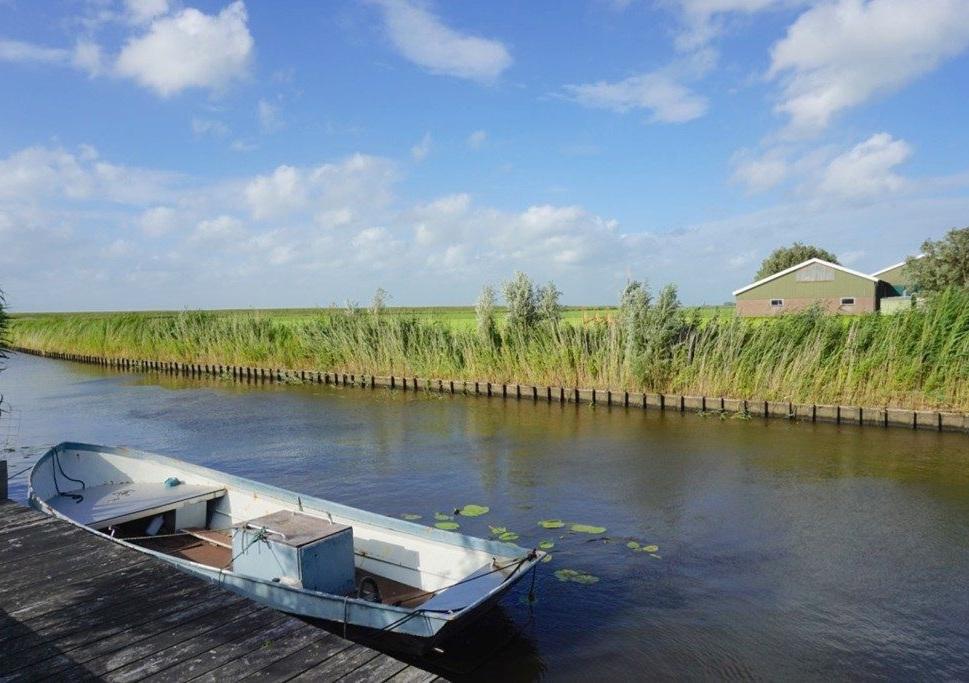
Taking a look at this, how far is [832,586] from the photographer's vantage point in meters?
6.71

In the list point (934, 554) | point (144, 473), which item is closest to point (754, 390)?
point (934, 554)

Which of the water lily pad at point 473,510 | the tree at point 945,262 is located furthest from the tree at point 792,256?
the water lily pad at point 473,510

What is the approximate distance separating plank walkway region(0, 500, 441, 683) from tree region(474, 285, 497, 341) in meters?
16.5

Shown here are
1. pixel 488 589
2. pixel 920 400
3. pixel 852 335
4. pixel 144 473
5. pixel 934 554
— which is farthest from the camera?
pixel 852 335

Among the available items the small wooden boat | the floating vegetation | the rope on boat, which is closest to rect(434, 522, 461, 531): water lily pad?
the floating vegetation

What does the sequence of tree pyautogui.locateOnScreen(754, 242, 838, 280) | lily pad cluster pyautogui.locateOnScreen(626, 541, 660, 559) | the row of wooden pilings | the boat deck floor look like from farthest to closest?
tree pyautogui.locateOnScreen(754, 242, 838, 280) < the row of wooden pilings < lily pad cluster pyautogui.locateOnScreen(626, 541, 660, 559) < the boat deck floor

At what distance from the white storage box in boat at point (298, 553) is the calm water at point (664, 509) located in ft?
3.66

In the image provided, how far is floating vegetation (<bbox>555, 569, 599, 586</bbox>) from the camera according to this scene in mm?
6820

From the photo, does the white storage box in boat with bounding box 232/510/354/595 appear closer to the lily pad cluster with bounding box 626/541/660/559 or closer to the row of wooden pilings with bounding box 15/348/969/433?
the lily pad cluster with bounding box 626/541/660/559

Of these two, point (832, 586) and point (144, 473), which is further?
point (144, 473)

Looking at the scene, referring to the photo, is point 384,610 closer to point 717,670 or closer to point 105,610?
Result: point 105,610

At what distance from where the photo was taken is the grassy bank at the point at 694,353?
14664 millimetres

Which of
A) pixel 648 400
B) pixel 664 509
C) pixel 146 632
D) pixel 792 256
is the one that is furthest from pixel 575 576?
pixel 792 256

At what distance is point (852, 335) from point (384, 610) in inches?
560
